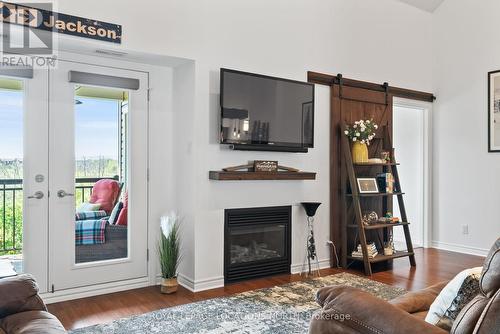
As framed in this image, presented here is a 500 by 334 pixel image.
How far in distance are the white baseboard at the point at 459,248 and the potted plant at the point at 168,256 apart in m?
4.10

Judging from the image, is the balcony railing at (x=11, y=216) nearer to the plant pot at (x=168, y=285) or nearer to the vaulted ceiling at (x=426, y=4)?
the plant pot at (x=168, y=285)

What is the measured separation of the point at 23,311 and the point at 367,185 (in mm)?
3975

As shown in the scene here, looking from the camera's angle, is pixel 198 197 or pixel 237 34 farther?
pixel 237 34

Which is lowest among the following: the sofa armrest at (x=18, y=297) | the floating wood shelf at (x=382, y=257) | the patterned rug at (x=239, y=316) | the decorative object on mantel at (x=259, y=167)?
the patterned rug at (x=239, y=316)

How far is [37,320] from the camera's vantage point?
1707 mm

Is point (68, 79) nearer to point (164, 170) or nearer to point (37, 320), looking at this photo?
point (164, 170)

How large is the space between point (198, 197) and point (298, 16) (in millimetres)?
2367

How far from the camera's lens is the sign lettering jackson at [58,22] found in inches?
119

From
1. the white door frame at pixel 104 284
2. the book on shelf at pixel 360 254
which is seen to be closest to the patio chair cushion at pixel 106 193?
the white door frame at pixel 104 284

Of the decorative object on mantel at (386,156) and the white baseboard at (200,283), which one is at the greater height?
the decorative object on mantel at (386,156)

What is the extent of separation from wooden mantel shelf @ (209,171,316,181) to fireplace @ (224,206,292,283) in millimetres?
361

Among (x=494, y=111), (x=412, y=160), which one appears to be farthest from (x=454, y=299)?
(x=412, y=160)

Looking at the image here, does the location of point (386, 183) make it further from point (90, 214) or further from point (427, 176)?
point (90, 214)

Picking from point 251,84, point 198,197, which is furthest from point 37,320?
point 251,84
